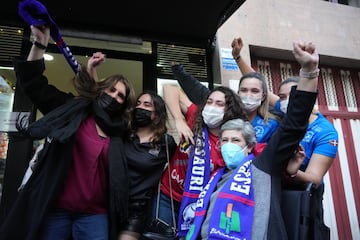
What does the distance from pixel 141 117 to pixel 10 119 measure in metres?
1.49

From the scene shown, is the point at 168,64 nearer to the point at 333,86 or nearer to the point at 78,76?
the point at 78,76

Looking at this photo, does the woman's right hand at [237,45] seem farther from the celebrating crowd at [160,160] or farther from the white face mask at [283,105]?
the white face mask at [283,105]

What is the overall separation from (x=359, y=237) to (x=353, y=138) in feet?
4.65

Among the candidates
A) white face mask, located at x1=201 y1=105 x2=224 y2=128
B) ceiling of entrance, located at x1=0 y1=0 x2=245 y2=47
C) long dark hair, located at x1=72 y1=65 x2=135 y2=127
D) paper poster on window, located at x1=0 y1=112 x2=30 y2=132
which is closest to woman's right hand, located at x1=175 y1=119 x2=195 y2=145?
white face mask, located at x1=201 y1=105 x2=224 y2=128

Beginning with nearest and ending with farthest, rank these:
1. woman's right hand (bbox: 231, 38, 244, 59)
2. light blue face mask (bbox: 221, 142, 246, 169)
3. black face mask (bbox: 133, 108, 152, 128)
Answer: light blue face mask (bbox: 221, 142, 246, 169)
black face mask (bbox: 133, 108, 152, 128)
woman's right hand (bbox: 231, 38, 244, 59)

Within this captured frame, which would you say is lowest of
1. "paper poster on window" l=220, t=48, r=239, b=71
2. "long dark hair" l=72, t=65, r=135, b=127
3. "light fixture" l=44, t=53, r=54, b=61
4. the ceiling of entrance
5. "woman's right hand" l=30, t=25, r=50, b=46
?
"long dark hair" l=72, t=65, r=135, b=127

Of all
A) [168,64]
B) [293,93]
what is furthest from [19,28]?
[293,93]

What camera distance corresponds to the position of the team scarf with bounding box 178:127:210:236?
5.71ft

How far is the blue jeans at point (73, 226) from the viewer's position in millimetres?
1713

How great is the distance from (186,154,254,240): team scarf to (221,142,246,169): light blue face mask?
0.16 ft

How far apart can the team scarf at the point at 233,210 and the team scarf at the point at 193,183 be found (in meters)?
0.20

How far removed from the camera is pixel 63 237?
1.74 meters

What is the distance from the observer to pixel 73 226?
69.8 inches

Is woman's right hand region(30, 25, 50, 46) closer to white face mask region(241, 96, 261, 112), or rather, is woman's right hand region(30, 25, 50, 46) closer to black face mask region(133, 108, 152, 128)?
black face mask region(133, 108, 152, 128)
